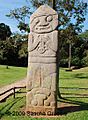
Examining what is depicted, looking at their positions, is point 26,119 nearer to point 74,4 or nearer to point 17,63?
point 74,4

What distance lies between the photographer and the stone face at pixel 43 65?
38.5ft

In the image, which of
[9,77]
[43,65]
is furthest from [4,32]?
[43,65]

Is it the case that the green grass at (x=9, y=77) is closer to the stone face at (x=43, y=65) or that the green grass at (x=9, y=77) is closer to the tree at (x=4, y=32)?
the stone face at (x=43, y=65)

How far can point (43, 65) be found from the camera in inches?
464

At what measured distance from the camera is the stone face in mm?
11734

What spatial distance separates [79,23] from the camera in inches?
1147

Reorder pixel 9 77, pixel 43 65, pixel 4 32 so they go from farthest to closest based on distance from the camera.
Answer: pixel 4 32
pixel 9 77
pixel 43 65

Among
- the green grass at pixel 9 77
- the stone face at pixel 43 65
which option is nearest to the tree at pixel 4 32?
the green grass at pixel 9 77

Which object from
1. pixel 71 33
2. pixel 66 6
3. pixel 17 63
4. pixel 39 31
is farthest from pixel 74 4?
pixel 17 63

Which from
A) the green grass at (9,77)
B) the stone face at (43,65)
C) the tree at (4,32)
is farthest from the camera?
the tree at (4,32)

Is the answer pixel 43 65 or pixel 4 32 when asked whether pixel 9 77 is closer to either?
pixel 43 65

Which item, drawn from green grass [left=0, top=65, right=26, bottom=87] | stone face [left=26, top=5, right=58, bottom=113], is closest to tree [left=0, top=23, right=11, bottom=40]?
green grass [left=0, top=65, right=26, bottom=87]

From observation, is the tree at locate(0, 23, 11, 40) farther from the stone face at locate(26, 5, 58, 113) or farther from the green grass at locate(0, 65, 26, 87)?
the stone face at locate(26, 5, 58, 113)

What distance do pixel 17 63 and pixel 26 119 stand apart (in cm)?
5967
